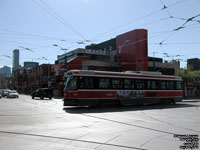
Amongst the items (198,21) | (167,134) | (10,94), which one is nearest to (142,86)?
(198,21)

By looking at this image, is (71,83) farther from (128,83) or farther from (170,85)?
(170,85)

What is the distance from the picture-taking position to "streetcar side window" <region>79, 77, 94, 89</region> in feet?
57.8

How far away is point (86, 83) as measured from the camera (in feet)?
58.9

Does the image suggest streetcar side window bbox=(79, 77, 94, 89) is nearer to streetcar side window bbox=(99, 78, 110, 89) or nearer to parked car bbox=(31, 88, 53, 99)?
streetcar side window bbox=(99, 78, 110, 89)

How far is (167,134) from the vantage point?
8039mm

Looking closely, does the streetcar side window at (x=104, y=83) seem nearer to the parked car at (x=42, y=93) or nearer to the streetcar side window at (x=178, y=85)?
the streetcar side window at (x=178, y=85)

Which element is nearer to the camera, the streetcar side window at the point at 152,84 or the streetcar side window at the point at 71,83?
the streetcar side window at the point at 71,83

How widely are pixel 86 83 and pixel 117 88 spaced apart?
3218 mm

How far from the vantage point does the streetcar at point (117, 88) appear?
688 inches

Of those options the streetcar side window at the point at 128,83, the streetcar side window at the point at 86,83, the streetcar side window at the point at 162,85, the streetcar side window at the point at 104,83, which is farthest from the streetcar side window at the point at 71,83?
the streetcar side window at the point at 162,85

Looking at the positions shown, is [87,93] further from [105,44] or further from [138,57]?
[105,44]

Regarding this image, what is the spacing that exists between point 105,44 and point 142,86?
5204 cm

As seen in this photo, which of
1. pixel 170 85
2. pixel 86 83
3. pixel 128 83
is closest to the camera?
pixel 86 83

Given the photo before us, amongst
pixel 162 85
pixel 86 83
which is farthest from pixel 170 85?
pixel 86 83
